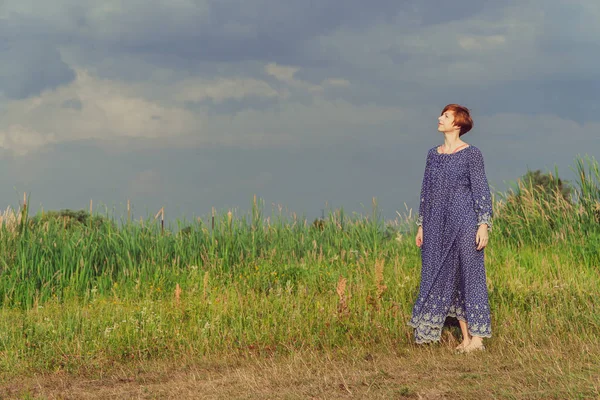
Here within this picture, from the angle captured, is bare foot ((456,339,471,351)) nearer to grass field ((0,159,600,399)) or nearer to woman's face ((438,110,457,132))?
grass field ((0,159,600,399))

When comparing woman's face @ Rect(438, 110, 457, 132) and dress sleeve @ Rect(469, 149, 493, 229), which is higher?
woman's face @ Rect(438, 110, 457, 132)

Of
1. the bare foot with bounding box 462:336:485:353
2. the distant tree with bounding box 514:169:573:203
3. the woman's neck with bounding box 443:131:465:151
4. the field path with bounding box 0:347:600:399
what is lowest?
the field path with bounding box 0:347:600:399

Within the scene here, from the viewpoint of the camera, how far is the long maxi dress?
6539 mm

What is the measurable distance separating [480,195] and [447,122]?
84cm

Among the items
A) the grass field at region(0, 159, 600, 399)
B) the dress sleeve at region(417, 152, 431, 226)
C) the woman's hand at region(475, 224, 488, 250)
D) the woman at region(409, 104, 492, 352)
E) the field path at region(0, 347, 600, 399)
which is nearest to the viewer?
the field path at region(0, 347, 600, 399)

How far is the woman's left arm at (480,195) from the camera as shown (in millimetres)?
6457

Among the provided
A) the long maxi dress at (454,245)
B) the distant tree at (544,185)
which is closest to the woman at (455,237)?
the long maxi dress at (454,245)

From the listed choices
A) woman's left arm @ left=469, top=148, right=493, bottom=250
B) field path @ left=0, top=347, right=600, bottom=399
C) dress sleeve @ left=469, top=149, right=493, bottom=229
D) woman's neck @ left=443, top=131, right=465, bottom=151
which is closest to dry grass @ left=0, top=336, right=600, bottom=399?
field path @ left=0, top=347, right=600, bottom=399

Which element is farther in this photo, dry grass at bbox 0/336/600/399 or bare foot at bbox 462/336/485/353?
bare foot at bbox 462/336/485/353

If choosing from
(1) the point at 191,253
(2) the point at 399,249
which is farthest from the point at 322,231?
(1) the point at 191,253

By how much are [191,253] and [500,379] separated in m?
7.45

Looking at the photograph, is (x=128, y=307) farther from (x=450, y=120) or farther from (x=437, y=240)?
(x=450, y=120)

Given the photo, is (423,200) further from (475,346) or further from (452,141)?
(475,346)

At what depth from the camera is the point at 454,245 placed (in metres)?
6.64
